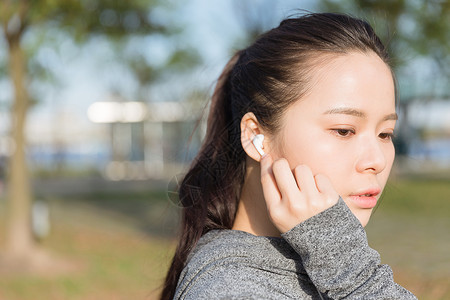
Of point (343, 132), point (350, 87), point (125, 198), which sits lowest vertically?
point (125, 198)

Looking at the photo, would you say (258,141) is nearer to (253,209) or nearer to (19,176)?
(253,209)

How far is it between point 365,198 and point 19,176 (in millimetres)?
7280

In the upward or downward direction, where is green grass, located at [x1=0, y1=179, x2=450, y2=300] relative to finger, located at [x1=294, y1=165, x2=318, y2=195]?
downward

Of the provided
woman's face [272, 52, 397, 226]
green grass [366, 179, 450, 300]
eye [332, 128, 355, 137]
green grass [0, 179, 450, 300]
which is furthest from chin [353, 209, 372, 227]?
green grass [366, 179, 450, 300]

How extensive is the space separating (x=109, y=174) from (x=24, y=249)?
62.0ft

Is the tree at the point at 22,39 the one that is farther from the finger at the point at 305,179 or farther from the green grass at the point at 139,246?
the finger at the point at 305,179

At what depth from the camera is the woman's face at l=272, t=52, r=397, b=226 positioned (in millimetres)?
1468

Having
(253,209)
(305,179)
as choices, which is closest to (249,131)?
(253,209)

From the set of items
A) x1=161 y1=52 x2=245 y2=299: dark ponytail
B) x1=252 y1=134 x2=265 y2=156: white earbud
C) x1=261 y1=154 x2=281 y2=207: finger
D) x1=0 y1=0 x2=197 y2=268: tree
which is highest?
x1=252 y1=134 x2=265 y2=156: white earbud

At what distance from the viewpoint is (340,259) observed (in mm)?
1310

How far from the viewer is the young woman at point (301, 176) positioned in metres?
1.33

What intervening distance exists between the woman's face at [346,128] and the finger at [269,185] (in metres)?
0.06

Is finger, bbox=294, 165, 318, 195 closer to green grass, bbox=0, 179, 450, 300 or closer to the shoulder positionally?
the shoulder

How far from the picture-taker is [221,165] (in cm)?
188
